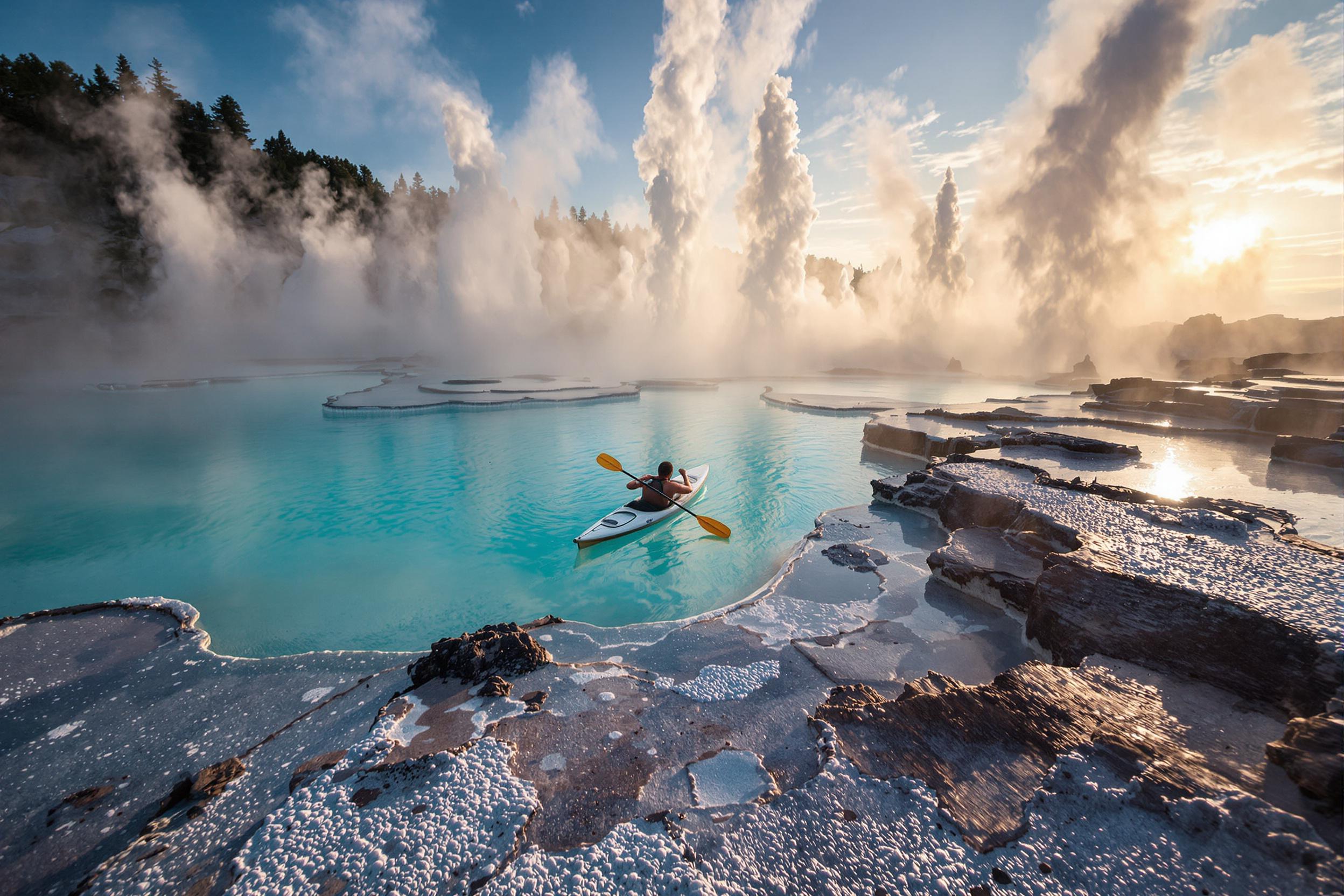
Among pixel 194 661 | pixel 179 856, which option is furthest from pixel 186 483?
pixel 179 856

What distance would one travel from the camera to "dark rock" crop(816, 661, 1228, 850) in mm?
2344

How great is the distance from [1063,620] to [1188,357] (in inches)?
2010

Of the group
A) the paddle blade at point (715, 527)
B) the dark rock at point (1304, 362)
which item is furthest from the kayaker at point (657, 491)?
the dark rock at point (1304, 362)

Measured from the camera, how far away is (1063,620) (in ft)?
13.0

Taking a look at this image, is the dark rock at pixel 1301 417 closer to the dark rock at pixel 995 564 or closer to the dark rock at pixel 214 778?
the dark rock at pixel 995 564

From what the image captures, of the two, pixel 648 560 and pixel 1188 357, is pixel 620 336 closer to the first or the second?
pixel 648 560

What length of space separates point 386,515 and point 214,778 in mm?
7081

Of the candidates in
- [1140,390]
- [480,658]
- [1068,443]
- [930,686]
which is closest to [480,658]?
[480,658]

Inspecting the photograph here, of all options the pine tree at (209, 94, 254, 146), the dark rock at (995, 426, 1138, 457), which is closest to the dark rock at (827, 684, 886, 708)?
the dark rock at (995, 426, 1138, 457)

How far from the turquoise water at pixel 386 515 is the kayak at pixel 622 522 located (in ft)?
1.14

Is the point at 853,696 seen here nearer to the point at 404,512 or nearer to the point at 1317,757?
the point at 1317,757

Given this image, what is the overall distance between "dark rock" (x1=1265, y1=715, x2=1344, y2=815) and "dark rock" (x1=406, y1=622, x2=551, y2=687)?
4322 millimetres

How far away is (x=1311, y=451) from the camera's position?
9.36 meters

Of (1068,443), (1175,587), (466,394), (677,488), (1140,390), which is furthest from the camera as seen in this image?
(466,394)
